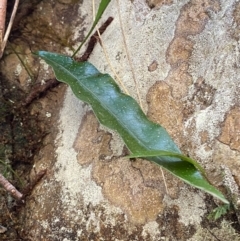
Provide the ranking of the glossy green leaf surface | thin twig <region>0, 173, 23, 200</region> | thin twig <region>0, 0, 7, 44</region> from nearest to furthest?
the glossy green leaf surface < thin twig <region>0, 173, 23, 200</region> < thin twig <region>0, 0, 7, 44</region>

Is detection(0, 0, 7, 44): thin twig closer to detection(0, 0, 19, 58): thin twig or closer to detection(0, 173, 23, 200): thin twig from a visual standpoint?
detection(0, 0, 19, 58): thin twig

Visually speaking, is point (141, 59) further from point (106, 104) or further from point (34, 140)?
point (34, 140)

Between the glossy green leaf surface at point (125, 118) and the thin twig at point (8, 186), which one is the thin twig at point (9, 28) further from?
the thin twig at point (8, 186)

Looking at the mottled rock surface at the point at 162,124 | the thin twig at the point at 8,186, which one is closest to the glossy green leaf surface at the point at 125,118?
the mottled rock surface at the point at 162,124

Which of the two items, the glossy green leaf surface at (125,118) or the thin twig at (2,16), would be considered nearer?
the glossy green leaf surface at (125,118)

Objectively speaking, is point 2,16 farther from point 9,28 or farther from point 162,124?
point 162,124

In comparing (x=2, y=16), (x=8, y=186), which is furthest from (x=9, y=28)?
(x=8, y=186)

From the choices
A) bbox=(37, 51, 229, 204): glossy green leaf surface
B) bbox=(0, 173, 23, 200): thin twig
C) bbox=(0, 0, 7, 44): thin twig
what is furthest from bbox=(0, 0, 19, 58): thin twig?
bbox=(0, 173, 23, 200): thin twig

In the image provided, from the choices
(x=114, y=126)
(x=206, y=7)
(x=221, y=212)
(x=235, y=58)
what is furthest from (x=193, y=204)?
(x=206, y=7)
